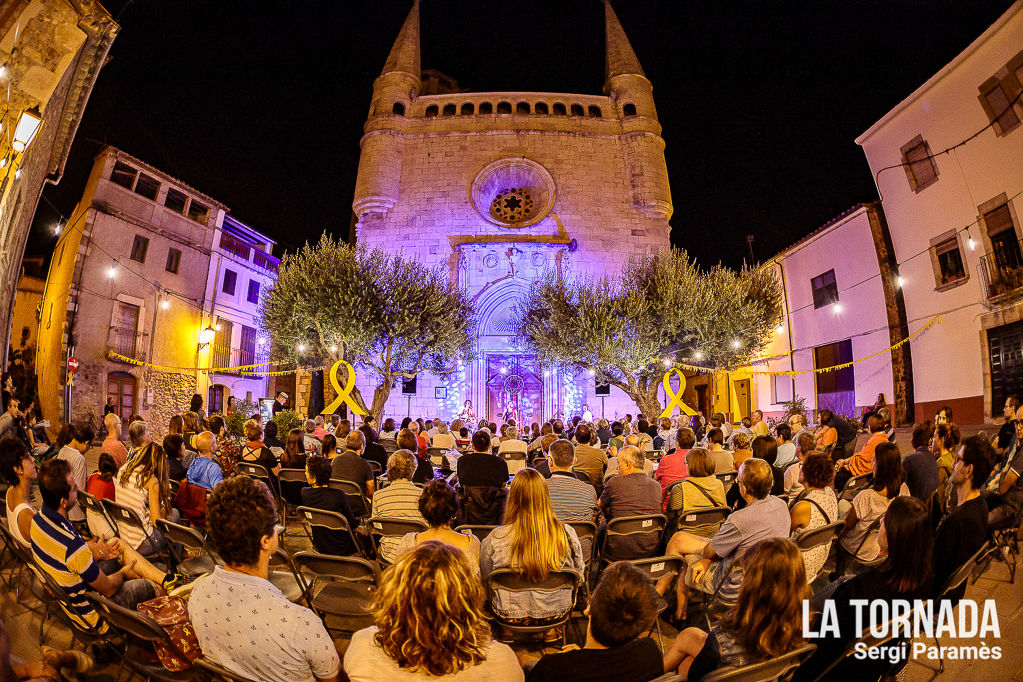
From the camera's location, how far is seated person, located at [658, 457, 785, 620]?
3178 mm

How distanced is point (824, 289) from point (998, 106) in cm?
750

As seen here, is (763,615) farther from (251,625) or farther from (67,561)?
(67,561)

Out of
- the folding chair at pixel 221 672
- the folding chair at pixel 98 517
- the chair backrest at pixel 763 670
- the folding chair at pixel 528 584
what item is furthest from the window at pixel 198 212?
the chair backrest at pixel 763 670

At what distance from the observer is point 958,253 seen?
13.6 meters

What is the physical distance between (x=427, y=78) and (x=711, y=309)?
59.4 ft

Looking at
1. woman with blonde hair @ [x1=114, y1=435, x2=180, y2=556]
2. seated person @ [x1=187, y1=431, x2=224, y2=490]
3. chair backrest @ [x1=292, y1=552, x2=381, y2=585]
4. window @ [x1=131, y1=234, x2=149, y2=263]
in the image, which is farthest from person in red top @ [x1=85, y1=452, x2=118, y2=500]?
window @ [x1=131, y1=234, x2=149, y2=263]

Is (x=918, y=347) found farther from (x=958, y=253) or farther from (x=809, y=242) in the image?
(x=809, y=242)

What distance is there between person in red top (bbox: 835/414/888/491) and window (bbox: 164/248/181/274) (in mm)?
21540

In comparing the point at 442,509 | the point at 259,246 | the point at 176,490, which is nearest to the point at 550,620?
the point at 442,509

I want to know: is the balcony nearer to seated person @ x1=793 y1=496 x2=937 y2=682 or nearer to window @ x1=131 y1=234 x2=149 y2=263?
window @ x1=131 y1=234 x2=149 y2=263

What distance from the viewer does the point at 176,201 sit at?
21.7 metres

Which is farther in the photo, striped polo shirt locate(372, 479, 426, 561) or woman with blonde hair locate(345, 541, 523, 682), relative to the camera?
striped polo shirt locate(372, 479, 426, 561)


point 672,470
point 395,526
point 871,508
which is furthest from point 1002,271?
point 395,526

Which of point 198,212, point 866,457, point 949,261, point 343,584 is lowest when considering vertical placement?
point 343,584
